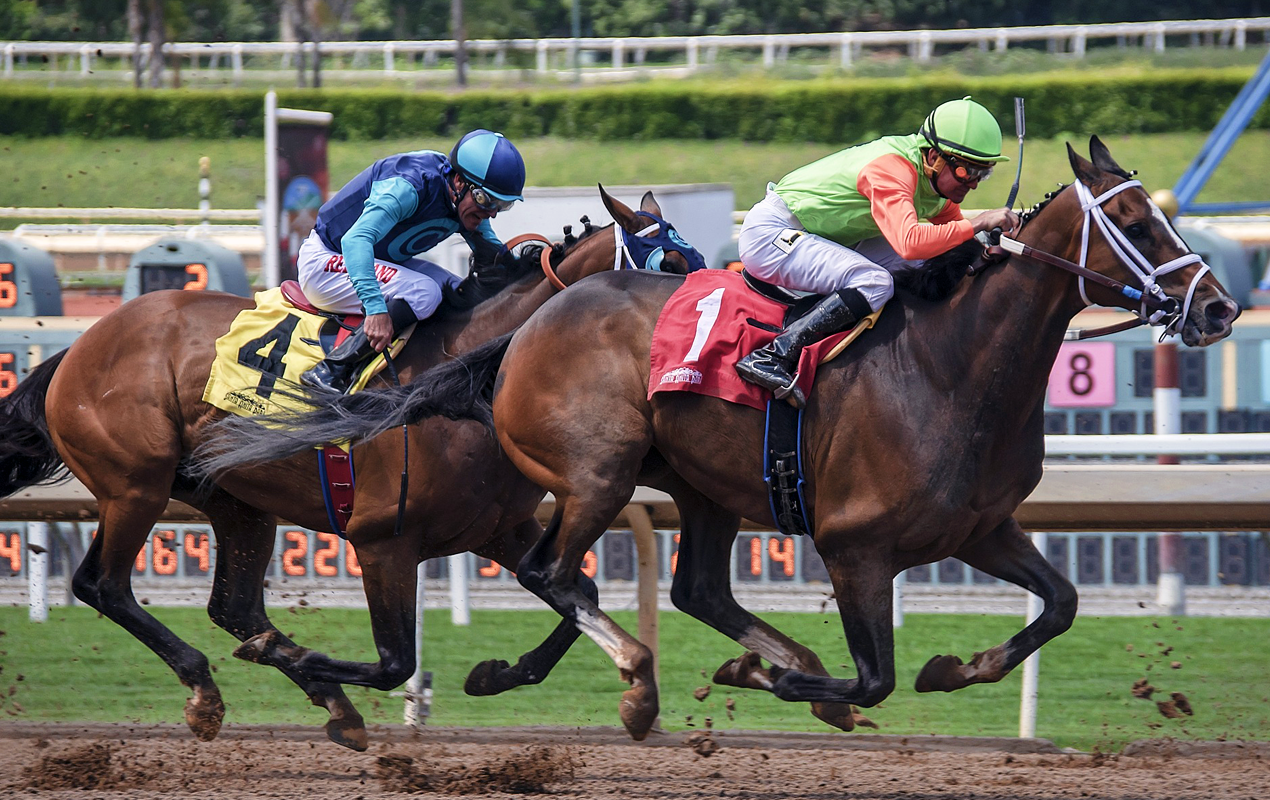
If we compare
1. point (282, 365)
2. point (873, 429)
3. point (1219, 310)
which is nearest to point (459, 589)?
point (282, 365)

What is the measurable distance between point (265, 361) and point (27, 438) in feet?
3.54

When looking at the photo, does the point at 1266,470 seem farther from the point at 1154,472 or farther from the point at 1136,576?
the point at 1136,576

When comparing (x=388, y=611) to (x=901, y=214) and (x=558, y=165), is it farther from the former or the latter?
(x=558, y=165)

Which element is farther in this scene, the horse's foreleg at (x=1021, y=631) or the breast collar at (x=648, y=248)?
the breast collar at (x=648, y=248)

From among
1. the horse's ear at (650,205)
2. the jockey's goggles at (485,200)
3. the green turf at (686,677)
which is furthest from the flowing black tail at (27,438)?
the horse's ear at (650,205)

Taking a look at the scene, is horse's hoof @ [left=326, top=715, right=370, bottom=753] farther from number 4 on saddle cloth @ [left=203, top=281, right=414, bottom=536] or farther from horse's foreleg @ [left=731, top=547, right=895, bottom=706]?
horse's foreleg @ [left=731, top=547, right=895, bottom=706]

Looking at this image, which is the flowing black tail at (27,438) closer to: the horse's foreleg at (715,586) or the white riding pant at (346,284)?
the white riding pant at (346,284)

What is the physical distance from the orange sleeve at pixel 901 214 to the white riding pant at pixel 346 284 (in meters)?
1.35

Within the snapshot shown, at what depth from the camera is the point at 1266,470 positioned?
4.39 meters

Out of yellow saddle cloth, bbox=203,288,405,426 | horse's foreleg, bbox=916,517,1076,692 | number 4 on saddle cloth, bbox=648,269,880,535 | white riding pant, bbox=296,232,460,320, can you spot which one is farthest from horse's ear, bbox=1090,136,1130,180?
yellow saddle cloth, bbox=203,288,405,426

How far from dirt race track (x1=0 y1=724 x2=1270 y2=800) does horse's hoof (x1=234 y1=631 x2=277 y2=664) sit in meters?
0.32

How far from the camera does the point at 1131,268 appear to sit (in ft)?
11.4

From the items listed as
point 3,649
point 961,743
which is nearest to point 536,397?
point 961,743

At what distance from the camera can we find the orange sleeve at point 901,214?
360cm
